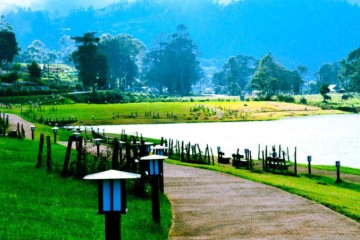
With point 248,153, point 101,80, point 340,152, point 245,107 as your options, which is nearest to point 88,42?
point 101,80

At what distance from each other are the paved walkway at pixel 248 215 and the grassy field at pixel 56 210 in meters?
0.84

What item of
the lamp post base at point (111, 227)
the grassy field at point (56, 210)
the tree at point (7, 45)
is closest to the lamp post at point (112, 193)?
the lamp post base at point (111, 227)

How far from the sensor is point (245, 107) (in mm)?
134000

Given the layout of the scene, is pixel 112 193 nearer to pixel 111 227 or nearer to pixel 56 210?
pixel 111 227

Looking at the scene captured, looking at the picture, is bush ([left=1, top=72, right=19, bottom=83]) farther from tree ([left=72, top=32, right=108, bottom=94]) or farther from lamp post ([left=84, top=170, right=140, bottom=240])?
lamp post ([left=84, top=170, right=140, bottom=240])

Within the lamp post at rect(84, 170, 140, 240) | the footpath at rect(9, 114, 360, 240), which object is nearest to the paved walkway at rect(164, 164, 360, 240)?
the footpath at rect(9, 114, 360, 240)

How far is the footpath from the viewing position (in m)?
15.1

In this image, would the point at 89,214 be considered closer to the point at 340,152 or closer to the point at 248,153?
the point at 248,153

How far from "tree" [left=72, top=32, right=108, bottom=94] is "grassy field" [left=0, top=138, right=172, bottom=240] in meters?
135

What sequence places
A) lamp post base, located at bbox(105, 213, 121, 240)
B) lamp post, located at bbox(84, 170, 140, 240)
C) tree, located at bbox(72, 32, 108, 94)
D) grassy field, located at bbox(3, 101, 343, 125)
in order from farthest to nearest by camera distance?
tree, located at bbox(72, 32, 108, 94) → grassy field, located at bbox(3, 101, 343, 125) → lamp post base, located at bbox(105, 213, 121, 240) → lamp post, located at bbox(84, 170, 140, 240)

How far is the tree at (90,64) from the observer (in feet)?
516

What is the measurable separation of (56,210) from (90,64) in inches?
5778

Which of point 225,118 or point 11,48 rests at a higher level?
point 11,48

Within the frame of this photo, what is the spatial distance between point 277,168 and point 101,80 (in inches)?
4874
